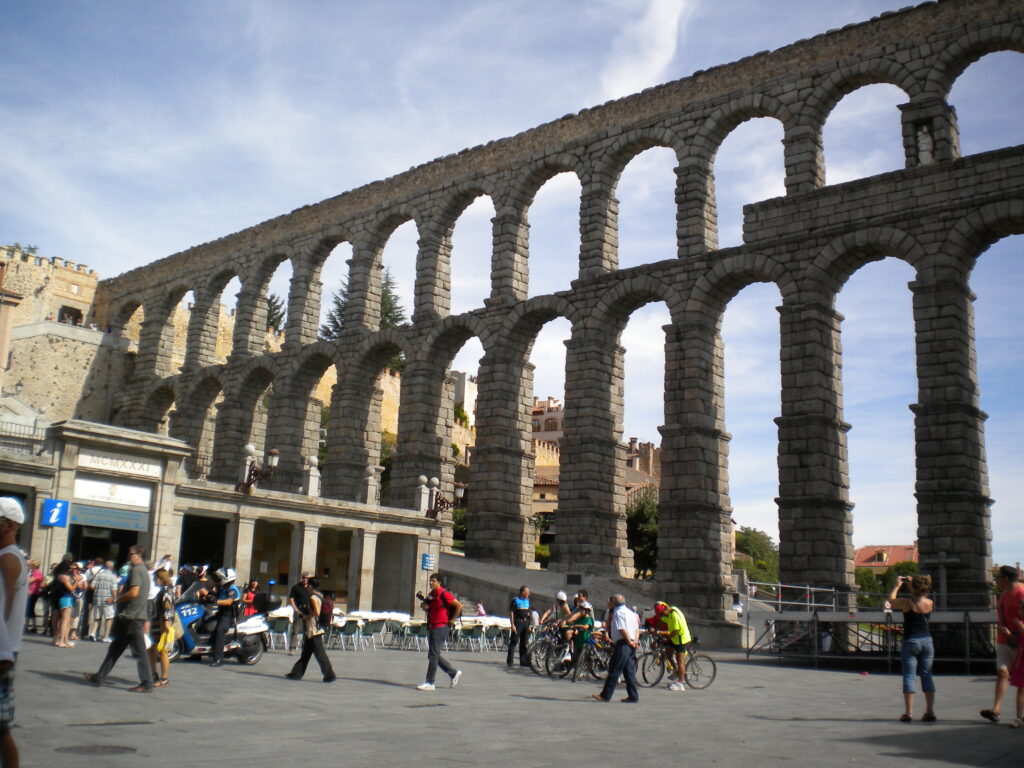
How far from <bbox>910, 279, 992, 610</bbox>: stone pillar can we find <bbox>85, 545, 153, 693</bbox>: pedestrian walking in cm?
1962

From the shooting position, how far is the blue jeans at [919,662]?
11133 mm

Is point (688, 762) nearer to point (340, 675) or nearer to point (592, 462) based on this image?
point (340, 675)

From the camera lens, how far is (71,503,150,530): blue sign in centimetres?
2047

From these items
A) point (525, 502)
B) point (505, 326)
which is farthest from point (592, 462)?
point (505, 326)

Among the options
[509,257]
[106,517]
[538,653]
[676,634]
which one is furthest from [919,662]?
[509,257]

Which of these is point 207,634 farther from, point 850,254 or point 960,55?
point 960,55

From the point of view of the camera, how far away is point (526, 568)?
35.4 m

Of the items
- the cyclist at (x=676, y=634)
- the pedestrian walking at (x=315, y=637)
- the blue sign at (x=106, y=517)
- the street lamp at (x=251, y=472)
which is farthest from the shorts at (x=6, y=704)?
the street lamp at (x=251, y=472)

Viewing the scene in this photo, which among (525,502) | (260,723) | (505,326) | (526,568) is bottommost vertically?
(260,723)

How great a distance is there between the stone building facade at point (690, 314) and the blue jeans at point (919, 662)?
Result: 1403cm

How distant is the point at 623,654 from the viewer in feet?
44.7

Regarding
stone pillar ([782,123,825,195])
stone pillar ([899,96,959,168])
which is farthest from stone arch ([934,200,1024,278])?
stone pillar ([782,123,825,195])

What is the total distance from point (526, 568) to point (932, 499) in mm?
15097

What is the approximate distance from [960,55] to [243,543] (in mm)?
24654
